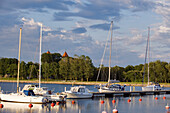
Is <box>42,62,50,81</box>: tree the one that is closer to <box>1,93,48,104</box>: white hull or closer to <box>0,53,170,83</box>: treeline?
<box>0,53,170,83</box>: treeline

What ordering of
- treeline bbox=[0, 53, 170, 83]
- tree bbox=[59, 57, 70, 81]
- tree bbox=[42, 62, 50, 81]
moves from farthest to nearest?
tree bbox=[42, 62, 50, 81] < tree bbox=[59, 57, 70, 81] < treeline bbox=[0, 53, 170, 83]

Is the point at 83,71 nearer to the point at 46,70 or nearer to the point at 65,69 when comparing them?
the point at 65,69

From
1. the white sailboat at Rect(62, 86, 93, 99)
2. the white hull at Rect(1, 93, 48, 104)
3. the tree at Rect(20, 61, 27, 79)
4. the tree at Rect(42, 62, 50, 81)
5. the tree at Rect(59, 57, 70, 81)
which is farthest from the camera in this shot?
the tree at Rect(20, 61, 27, 79)

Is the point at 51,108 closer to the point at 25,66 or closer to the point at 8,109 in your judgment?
the point at 8,109

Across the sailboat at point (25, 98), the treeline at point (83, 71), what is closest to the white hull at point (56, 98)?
the sailboat at point (25, 98)

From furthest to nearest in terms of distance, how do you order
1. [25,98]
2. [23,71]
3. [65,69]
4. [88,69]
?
[23,71] < [65,69] < [88,69] < [25,98]

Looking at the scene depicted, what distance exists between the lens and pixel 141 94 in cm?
7188

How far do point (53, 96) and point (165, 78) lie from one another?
9129 cm

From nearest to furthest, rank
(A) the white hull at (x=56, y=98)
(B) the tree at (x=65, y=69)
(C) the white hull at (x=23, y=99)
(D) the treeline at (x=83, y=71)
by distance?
(C) the white hull at (x=23, y=99), (A) the white hull at (x=56, y=98), (D) the treeline at (x=83, y=71), (B) the tree at (x=65, y=69)

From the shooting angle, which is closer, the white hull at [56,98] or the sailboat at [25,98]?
the sailboat at [25,98]

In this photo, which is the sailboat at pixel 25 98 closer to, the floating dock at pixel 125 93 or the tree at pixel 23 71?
the floating dock at pixel 125 93

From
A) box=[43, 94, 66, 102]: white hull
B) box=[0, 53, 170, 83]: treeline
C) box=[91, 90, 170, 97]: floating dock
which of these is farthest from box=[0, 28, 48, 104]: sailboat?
box=[0, 53, 170, 83]: treeline

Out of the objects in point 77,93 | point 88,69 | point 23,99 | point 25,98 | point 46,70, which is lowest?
point 23,99

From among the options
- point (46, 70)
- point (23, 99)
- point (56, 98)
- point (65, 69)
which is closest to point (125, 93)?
point (56, 98)
